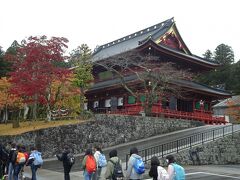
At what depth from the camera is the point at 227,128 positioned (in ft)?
92.5

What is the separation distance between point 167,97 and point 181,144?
13025 mm

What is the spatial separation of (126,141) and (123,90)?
10324 mm

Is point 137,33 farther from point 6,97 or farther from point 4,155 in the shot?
point 4,155

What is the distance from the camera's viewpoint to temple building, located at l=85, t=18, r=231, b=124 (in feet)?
114

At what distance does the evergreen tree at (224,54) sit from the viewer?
90562 mm

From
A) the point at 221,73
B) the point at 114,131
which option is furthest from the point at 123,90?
the point at 221,73

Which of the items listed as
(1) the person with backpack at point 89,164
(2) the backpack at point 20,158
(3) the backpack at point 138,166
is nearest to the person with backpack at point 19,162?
(2) the backpack at point 20,158

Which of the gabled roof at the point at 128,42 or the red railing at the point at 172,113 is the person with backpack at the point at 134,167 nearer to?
the red railing at the point at 172,113

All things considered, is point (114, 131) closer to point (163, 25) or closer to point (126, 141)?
point (126, 141)

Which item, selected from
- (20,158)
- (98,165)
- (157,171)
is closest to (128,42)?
(20,158)

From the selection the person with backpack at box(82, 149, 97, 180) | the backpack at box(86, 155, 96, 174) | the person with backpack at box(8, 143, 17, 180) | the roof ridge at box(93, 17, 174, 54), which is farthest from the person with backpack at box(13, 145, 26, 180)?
the roof ridge at box(93, 17, 174, 54)

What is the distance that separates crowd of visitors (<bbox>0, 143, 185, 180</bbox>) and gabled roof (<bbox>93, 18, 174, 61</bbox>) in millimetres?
28326

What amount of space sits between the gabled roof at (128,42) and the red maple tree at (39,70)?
13172 millimetres

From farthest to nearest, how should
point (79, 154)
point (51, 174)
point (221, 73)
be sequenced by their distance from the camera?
1. point (221, 73)
2. point (79, 154)
3. point (51, 174)
